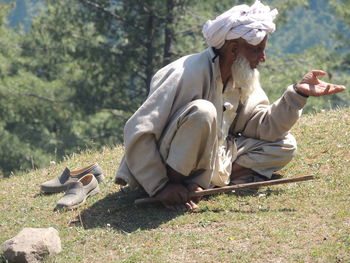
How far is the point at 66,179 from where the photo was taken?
24.3ft

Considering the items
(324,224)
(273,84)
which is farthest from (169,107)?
(273,84)

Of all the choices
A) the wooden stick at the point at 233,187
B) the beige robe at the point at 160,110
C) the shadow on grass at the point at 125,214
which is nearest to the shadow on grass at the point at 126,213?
the shadow on grass at the point at 125,214

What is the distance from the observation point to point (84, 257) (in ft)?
18.2

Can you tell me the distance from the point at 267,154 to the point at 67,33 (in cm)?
1751

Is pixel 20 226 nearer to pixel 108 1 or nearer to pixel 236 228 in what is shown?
pixel 236 228

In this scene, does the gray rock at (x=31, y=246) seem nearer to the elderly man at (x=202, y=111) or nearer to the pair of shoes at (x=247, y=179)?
the elderly man at (x=202, y=111)

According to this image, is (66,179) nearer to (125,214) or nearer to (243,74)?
(125,214)

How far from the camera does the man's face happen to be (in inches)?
246

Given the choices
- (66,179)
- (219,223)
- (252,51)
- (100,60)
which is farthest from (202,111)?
(100,60)

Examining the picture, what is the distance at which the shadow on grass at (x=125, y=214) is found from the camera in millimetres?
6141

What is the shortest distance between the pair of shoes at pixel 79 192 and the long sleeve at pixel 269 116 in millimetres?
1452

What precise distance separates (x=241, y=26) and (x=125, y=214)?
6.29ft

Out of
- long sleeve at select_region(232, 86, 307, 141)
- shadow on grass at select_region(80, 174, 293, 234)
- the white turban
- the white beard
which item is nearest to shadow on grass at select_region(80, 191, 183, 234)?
shadow on grass at select_region(80, 174, 293, 234)

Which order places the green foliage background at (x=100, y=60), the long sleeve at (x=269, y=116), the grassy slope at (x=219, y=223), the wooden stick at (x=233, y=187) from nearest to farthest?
the grassy slope at (x=219, y=223)
the wooden stick at (x=233, y=187)
the long sleeve at (x=269, y=116)
the green foliage background at (x=100, y=60)
